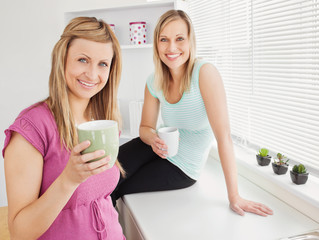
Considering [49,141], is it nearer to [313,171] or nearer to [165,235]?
[165,235]

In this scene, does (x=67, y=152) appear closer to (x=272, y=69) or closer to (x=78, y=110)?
(x=78, y=110)

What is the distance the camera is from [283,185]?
141 cm

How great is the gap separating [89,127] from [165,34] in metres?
Answer: 1.10

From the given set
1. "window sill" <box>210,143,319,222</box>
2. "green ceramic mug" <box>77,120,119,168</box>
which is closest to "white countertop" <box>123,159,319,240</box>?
"window sill" <box>210,143,319,222</box>

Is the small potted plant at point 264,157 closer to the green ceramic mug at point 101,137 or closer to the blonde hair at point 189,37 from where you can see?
the blonde hair at point 189,37

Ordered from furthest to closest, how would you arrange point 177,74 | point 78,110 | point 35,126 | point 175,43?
1. point 177,74
2. point 175,43
3. point 78,110
4. point 35,126

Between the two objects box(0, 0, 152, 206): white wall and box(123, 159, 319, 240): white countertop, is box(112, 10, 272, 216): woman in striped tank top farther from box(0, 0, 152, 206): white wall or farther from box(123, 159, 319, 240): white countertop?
box(0, 0, 152, 206): white wall

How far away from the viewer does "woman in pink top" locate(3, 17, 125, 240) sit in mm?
836

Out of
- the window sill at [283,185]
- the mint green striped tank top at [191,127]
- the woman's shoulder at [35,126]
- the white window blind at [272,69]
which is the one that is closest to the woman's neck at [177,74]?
the mint green striped tank top at [191,127]

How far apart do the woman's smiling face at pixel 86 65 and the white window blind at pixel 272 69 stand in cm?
92

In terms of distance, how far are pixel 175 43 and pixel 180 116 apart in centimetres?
42

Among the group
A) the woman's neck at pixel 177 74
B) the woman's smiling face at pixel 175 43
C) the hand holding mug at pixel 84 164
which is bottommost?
the hand holding mug at pixel 84 164

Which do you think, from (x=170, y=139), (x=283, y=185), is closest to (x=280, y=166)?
(x=283, y=185)

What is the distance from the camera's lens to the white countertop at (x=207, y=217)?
3.97 feet
